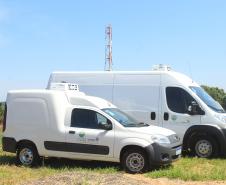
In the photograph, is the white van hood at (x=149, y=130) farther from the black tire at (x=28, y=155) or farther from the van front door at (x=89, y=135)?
the black tire at (x=28, y=155)

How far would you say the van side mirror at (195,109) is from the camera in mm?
14503

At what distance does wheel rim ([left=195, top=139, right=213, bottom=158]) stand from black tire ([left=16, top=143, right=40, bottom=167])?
4528mm

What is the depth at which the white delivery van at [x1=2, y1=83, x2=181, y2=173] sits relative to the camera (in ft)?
38.6

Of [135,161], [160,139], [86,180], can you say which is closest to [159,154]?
Answer: [160,139]

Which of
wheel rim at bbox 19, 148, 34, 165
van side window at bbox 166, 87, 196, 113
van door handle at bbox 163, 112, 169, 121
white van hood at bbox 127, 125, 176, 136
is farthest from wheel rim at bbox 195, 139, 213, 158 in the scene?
wheel rim at bbox 19, 148, 34, 165

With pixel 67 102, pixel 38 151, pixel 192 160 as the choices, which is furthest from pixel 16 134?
pixel 192 160

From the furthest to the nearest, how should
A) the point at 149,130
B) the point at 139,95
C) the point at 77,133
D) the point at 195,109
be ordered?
1. the point at 139,95
2. the point at 195,109
3. the point at 77,133
4. the point at 149,130

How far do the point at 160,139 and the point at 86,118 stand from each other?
194 centimetres

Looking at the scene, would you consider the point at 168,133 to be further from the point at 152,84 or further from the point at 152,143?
the point at 152,84

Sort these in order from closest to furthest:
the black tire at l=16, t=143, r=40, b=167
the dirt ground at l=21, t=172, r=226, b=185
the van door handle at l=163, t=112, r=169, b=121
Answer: the dirt ground at l=21, t=172, r=226, b=185
the black tire at l=16, t=143, r=40, b=167
the van door handle at l=163, t=112, r=169, b=121

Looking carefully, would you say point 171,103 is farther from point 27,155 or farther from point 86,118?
point 27,155

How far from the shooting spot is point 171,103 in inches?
583

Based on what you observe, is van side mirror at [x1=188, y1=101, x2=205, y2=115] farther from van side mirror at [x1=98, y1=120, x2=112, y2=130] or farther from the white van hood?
van side mirror at [x1=98, y1=120, x2=112, y2=130]

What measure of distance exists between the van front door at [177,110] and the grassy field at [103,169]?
1144 mm
